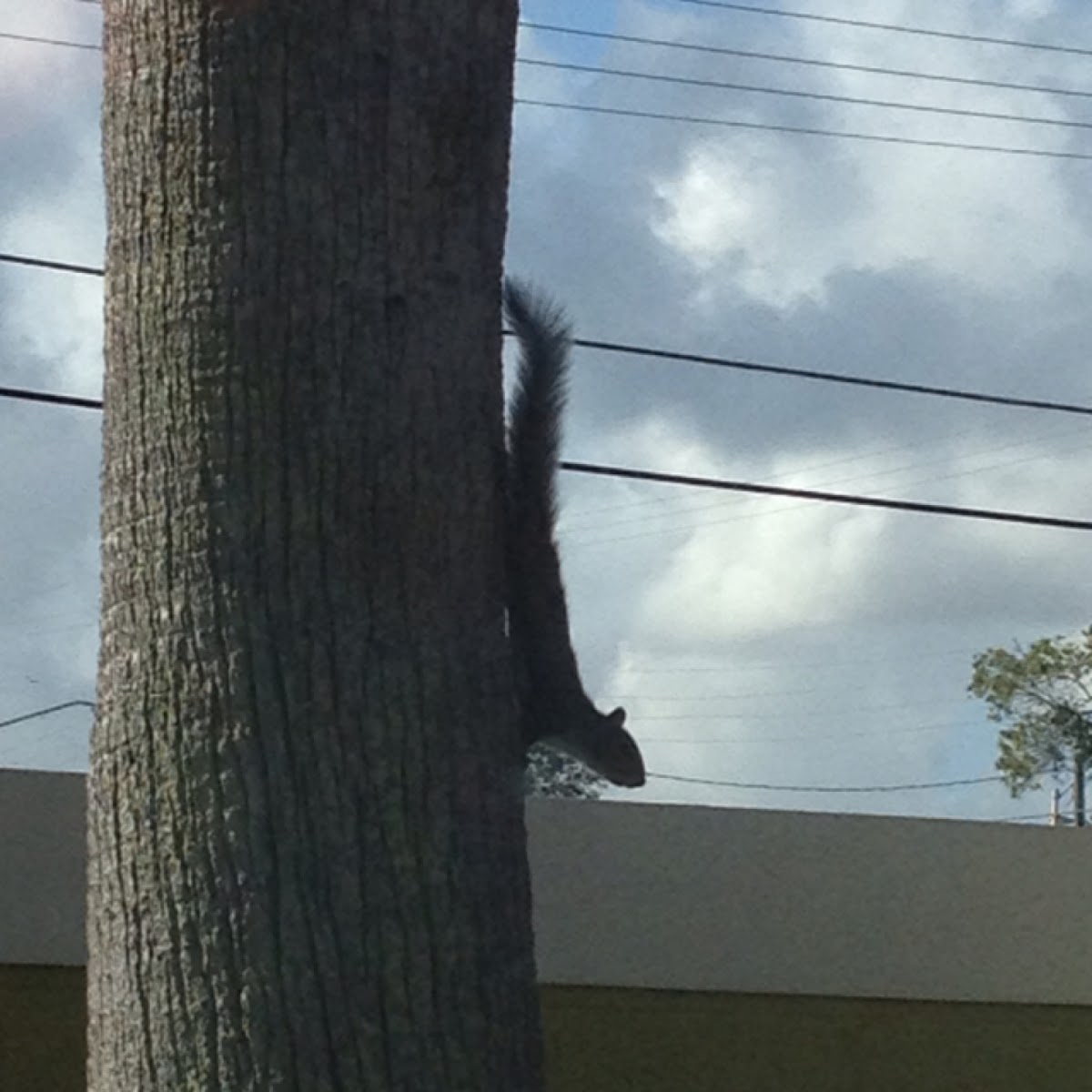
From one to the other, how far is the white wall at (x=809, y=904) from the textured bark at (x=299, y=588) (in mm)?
6522

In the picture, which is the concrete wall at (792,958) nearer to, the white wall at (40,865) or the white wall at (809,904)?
the white wall at (809,904)

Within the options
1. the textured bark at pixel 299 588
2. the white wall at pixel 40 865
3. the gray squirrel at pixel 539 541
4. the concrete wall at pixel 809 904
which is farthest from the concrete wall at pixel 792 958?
the textured bark at pixel 299 588

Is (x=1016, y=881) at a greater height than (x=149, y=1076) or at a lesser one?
greater

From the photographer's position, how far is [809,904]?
32.2 ft

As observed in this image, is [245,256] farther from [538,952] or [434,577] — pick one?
[538,952]

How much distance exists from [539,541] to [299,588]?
987 millimetres

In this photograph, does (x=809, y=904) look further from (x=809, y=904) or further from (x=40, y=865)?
(x=40, y=865)

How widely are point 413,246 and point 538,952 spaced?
681 centimetres

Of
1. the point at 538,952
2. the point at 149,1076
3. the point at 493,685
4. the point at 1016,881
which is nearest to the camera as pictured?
the point at 149,1076

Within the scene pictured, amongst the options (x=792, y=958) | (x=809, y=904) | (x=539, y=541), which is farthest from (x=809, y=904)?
(x=539, y=541)

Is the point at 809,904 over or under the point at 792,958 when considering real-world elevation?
over

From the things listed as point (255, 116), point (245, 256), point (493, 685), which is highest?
point (255, 116)

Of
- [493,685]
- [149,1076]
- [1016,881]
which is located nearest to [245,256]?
[493,685]

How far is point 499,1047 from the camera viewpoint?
272 cm
